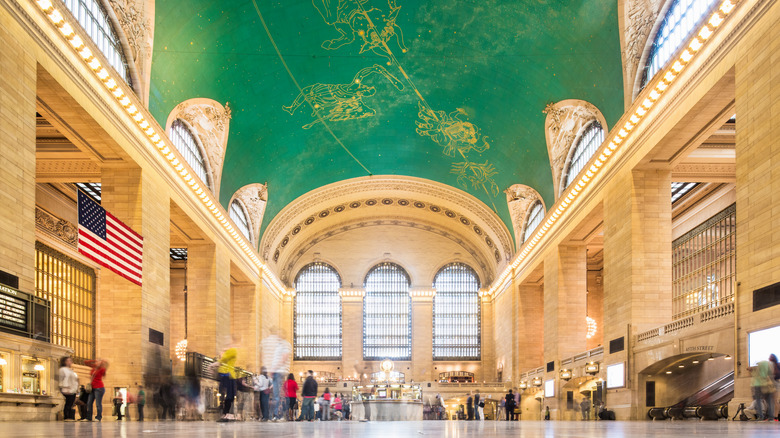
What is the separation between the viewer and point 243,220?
31.8 m

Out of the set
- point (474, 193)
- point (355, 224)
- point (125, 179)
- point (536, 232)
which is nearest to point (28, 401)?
point (125, 179)

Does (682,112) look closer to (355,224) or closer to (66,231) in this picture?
(66,231)

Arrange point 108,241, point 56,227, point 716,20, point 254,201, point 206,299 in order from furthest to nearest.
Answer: point 254,201 → point 206,299 → point 56,227 → point 108,241 → point 716,20

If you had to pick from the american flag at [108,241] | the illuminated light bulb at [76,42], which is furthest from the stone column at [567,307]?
the illuminated light bulb at [76,42]

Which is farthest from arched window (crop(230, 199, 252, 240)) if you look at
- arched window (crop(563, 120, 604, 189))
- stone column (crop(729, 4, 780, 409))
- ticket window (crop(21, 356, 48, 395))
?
stone column (crop(729, 4, 780, 409))

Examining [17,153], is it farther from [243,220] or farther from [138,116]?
[243,220]

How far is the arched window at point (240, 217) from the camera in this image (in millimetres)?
29769

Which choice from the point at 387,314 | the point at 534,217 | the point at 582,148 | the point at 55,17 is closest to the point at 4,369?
the point at 55,17

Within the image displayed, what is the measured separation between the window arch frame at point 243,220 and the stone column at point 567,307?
1245 cm

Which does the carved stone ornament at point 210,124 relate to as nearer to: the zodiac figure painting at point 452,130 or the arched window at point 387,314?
the zodiac figure painting at point 452,130

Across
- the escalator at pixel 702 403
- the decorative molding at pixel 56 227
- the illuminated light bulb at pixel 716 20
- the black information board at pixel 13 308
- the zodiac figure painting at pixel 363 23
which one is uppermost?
the zodiac figure painting at pixel 363 23

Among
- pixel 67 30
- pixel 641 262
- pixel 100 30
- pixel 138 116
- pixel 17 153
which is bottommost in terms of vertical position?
pixel 641 262

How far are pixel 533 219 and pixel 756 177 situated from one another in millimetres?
18753

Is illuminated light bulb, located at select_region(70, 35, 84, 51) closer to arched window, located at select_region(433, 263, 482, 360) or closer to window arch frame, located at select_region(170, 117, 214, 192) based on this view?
window arch frame, located at select_region(170, 117, 214, 192)
